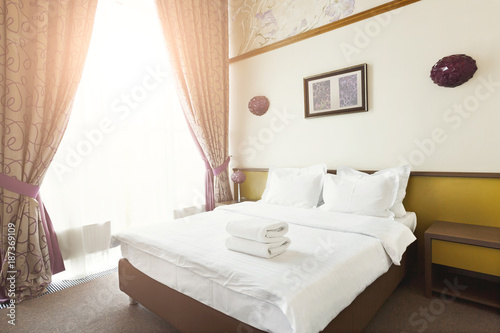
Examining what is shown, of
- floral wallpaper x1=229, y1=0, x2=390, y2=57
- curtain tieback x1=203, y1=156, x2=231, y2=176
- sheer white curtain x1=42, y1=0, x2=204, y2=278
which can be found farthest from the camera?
curtain tieback x1=203, y1=156, x2=231, y2=176

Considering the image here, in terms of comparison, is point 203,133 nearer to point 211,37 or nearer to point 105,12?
point 211,37

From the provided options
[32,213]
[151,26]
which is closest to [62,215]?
[32,213]

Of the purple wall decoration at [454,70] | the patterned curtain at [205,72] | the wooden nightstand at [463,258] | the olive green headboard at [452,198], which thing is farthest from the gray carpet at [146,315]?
the patterned curtain at [205,72]

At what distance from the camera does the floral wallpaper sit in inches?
111

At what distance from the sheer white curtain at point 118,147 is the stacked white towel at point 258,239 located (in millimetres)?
1791

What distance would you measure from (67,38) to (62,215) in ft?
5.11

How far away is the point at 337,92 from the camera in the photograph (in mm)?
2840

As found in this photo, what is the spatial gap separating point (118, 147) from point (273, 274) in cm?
231

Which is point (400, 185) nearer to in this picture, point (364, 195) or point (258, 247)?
point (364, 195)

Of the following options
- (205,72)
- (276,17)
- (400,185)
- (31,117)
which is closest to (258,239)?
(400,185)

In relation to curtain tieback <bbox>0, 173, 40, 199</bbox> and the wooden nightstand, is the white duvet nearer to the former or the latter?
the wooden nightstand

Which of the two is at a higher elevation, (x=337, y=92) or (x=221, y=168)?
(x=337, y=92)

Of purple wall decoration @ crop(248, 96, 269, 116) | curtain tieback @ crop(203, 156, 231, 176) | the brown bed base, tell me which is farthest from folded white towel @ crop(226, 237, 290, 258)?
purple wall decoration @ crop(248, 96, 269, 116)

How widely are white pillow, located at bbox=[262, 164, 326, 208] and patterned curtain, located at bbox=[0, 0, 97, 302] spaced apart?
2001 mm
